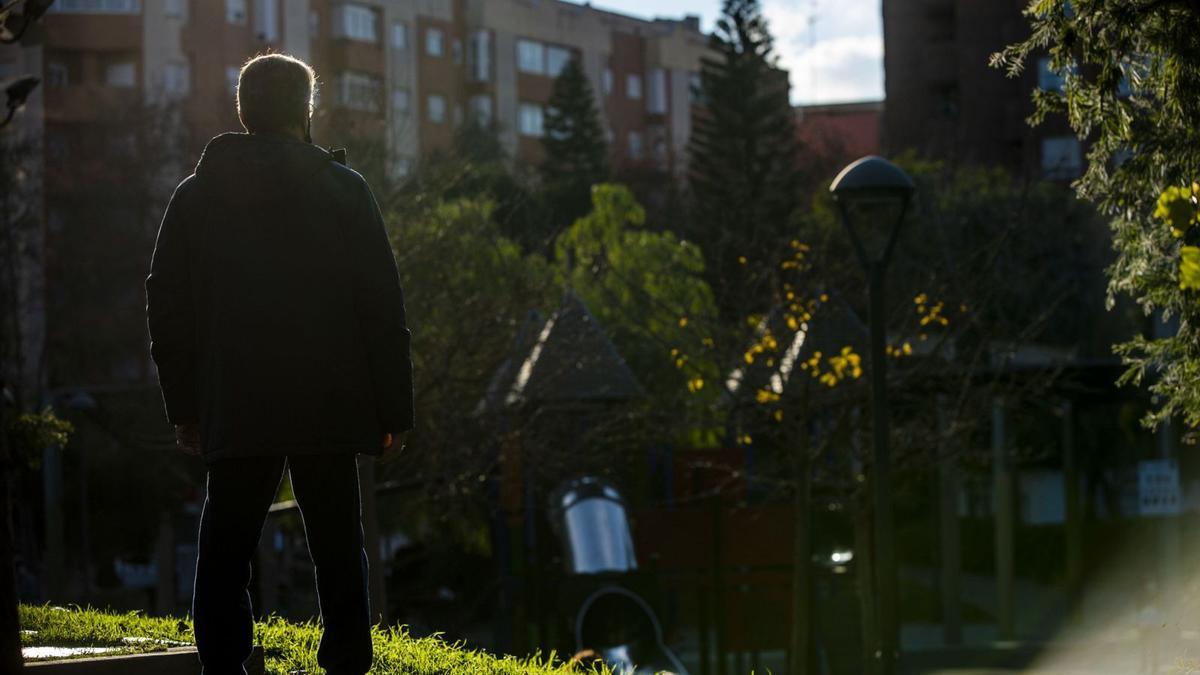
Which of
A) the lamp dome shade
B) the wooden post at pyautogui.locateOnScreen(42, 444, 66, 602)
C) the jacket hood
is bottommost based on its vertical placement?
the wooden post at pyautogui.locateOnScreen(42, 444, 66, 602)

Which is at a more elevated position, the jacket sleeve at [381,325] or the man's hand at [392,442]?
the jacket sleeve at [381,325]

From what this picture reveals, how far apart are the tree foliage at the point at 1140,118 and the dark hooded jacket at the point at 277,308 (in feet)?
13.9

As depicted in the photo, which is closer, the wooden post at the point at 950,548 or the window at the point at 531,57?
the wooden post at the point at 950,548

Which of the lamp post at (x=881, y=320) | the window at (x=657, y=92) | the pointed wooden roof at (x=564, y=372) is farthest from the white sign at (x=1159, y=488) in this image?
the window at (x=657, y=92)

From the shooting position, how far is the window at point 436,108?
244 feet

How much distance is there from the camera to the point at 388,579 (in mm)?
33688

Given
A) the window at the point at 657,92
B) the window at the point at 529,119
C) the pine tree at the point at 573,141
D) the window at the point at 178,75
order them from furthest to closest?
the window at the point at 657,92
the window at the point at 529,119
the pine tree at the point at 573,141
the window at the point at 178,75

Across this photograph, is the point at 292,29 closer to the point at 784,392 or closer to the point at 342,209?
the point at 784,392

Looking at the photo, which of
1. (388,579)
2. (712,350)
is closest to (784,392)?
(712,350)

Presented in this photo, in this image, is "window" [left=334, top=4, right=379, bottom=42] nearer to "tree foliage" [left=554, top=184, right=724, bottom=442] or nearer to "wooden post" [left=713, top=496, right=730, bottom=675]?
"tree foliage" [left=554, top=184, right=724, bottom=442]

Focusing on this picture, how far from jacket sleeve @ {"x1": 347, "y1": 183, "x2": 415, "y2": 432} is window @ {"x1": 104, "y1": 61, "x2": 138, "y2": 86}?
5643cm

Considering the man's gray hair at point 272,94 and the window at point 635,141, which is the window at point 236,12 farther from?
the man's gray hair at point 272,94

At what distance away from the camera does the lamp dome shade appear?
1430cm

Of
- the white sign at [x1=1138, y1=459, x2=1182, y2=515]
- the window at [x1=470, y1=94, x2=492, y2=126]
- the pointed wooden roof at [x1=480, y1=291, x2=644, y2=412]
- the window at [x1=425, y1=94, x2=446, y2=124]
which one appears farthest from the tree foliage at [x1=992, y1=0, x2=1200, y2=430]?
the window at [x1=425, y1=94, x2=446, y2=124]
